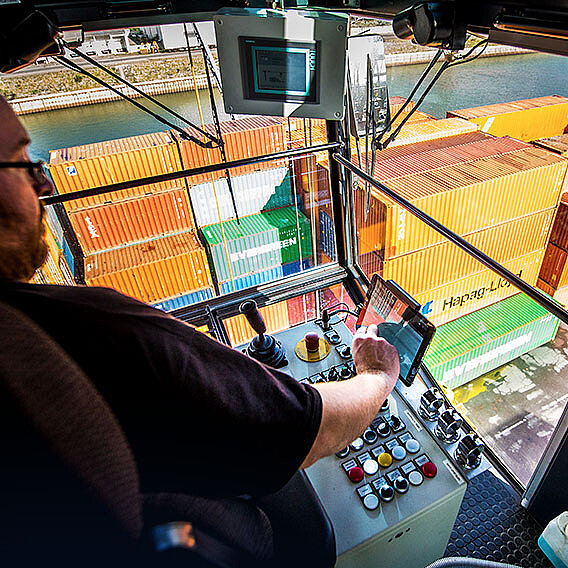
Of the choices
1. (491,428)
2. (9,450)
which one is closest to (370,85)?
(9,450)

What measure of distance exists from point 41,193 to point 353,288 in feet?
7.27

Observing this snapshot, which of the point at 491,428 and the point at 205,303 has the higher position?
the point at 205,303

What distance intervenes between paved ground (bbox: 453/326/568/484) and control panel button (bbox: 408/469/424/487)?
581cm

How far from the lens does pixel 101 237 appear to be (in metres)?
7.74

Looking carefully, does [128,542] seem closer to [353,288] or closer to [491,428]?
[353,288]

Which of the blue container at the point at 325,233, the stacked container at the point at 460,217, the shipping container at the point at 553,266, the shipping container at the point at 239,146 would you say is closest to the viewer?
the stacked container at the point at 460,217

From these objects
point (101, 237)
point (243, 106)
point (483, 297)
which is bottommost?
point (483, 297)

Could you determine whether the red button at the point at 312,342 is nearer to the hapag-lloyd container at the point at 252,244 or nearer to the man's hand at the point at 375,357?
A: the man's hand at the point at 375,357

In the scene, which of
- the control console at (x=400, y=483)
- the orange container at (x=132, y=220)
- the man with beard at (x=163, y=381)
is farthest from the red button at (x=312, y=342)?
the orange container at (x=132, y=220)

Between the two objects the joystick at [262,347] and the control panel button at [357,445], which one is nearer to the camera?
the control panel button at [357,445]

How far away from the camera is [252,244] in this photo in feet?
26.5

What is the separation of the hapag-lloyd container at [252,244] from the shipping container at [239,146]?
113 cm

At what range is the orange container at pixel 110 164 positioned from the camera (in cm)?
727

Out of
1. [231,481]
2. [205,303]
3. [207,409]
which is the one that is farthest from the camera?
[205,303]
